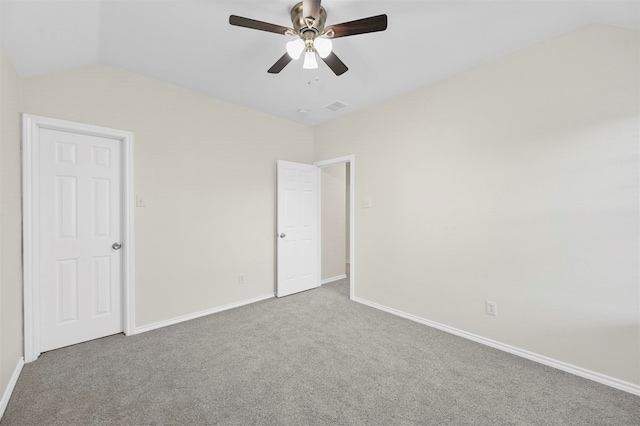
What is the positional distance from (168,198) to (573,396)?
12.8 feet

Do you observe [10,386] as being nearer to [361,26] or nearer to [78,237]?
[78,237]

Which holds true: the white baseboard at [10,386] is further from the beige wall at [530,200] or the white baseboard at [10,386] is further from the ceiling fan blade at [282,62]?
the beige wall at [530,200]

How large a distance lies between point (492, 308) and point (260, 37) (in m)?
3.16

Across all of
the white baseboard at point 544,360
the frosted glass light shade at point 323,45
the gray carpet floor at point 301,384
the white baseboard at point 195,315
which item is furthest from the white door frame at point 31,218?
the white baseboard at point 544,360

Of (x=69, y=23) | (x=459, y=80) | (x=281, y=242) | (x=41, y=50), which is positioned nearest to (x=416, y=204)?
(x=459, y=80)

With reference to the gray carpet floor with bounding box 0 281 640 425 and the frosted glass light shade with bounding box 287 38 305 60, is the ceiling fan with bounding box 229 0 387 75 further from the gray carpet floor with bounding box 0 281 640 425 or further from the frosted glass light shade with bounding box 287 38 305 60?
the gray carpet floor with bounding box 0 281 640 425

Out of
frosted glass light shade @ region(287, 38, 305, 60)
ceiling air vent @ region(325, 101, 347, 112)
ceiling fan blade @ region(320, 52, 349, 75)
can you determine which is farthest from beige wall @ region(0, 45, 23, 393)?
ceiling air vent @ region(325, 101, 347, 112)

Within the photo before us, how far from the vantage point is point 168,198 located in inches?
116

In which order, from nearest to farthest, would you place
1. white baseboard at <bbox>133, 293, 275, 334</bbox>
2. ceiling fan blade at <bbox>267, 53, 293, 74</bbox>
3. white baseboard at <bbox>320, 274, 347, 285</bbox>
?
ceiling fan blade at <bbox>267, 53, 293, 74</bbox>, white baseboard at <bbox>133, 293, 275, 334</bbox>, white baseboard at <bbox>320, 274, 347, 285</bbox>

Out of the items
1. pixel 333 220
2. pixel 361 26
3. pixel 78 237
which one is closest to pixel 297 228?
pixel 333 220

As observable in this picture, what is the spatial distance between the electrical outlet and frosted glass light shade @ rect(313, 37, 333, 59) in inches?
102

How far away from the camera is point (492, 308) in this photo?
247 centimetres

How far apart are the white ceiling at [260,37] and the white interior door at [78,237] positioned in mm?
725

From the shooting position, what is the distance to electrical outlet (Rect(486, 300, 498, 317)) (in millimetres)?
2455
